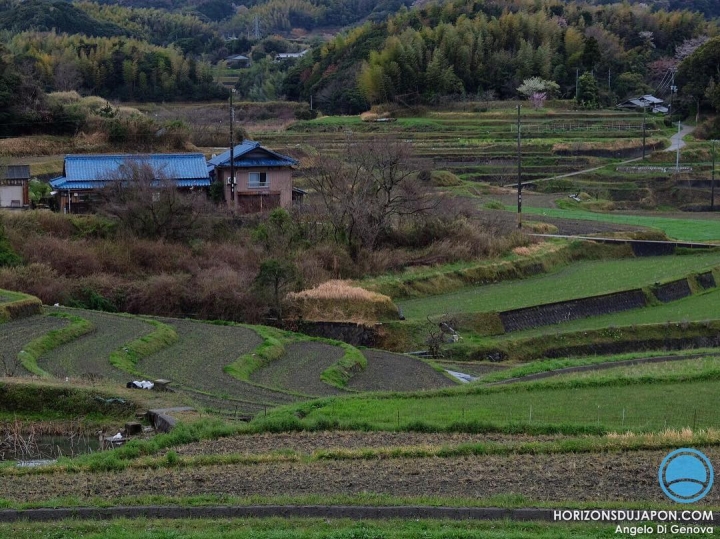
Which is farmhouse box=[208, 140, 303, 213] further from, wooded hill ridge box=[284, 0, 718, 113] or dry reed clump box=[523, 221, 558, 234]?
wooded hill ridge box=[284, 0, 718, 113]

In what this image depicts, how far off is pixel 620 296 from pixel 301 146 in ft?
88.3

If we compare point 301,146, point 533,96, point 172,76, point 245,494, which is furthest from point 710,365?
point 172,76

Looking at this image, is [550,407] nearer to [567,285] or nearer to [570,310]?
[570,310]

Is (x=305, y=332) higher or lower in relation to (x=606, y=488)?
lower

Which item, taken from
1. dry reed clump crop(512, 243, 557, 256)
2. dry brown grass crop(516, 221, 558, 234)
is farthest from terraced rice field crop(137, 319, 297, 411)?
dry brown grass crop(516, 221, 558, 234)

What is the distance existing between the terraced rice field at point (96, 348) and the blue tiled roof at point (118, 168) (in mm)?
10468

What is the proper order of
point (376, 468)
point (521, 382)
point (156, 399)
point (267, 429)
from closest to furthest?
point (376, 468)
point (267, 429)
point (156, 399)
point (521, 382)

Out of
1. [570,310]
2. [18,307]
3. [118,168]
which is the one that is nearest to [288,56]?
[118,168]

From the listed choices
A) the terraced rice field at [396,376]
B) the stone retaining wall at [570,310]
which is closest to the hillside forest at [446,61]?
the stone retaining wall at [570,310]

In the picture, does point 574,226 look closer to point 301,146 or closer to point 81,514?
point 301,146

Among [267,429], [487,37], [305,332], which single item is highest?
[487,37]

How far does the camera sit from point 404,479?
38.9 feet

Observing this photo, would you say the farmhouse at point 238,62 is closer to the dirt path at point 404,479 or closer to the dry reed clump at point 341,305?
the dry reed clump at point 341,305

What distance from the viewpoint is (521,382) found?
18828 millimetres
